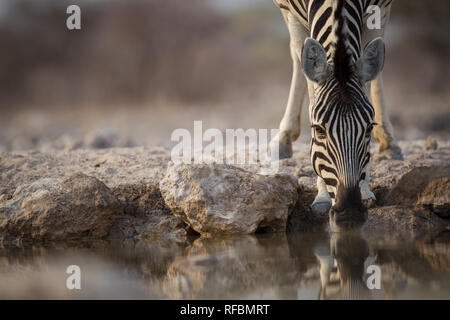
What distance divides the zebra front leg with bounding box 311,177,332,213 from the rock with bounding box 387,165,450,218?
555 mm

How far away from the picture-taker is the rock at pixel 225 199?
432 centimetres

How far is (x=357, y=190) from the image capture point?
3.72 meters

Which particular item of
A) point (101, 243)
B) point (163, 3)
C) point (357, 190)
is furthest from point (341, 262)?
point (163, 3)

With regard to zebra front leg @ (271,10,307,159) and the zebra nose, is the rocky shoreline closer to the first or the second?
the zebra nose

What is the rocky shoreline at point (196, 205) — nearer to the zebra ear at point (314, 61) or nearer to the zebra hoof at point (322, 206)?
the zebra hoof at point (322, 206)

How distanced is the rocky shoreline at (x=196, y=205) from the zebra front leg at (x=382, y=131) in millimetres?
925

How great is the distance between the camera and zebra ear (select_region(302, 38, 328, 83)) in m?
3.93

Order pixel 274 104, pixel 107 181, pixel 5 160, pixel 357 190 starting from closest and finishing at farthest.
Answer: pixel 357 190
pixel 107 181
pixel 5 160
pixel 274 104

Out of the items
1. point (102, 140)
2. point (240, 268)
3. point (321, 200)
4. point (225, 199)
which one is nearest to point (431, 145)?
point (321, 200)

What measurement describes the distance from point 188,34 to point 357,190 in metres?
17.2

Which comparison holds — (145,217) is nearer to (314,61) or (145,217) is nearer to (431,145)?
(314,61)

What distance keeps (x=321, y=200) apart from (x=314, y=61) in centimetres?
100

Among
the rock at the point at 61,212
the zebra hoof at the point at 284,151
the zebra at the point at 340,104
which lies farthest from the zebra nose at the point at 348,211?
the zebra hoof at the point at 284,151
